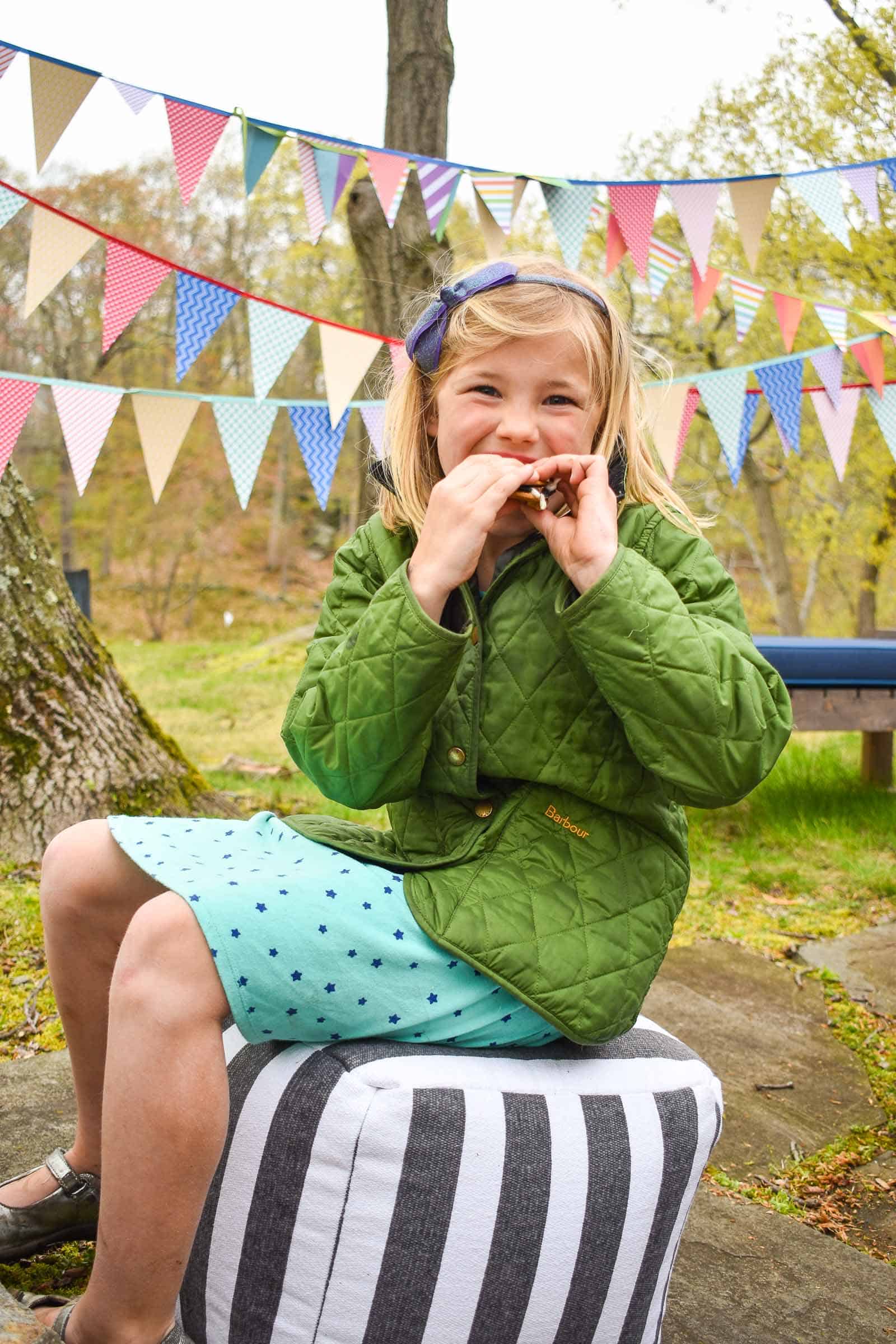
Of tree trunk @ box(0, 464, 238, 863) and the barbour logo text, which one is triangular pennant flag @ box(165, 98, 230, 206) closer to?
tree trunk @ box(0, 464, 238, 863)

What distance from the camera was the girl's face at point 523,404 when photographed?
5.74 feet

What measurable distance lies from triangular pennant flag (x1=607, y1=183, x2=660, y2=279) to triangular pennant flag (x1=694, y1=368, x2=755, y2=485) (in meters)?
0.48

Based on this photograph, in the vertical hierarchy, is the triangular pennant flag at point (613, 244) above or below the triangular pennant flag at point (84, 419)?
above

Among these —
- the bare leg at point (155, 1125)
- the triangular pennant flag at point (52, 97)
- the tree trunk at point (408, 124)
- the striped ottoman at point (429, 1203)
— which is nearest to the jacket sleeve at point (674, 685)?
the striped ottoman at point (429, 1203)

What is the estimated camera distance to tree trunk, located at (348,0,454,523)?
15.2 feet

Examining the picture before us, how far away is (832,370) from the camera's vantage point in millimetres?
4027

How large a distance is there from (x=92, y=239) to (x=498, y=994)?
2.27 m

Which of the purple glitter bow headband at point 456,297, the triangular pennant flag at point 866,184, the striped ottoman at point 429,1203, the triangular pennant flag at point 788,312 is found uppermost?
the triangular pennant flag at point 866,184

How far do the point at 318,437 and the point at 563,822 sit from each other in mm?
2179

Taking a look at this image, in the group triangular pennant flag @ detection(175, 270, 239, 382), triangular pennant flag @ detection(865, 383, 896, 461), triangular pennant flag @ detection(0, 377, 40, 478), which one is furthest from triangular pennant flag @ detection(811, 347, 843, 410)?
triangular pennant flag @ detection(0, 377, 40, 478)

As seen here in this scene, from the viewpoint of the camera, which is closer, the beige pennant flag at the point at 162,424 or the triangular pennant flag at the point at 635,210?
the beige pennant flag at the point at 162,424

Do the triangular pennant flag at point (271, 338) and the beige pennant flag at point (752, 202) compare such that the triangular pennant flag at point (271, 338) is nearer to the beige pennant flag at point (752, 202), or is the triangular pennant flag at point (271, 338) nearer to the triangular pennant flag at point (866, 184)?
the beige pennant flag at point (752, 202)

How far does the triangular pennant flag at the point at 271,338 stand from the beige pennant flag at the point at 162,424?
8.5 inches

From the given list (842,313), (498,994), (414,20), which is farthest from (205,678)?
(498,994)
